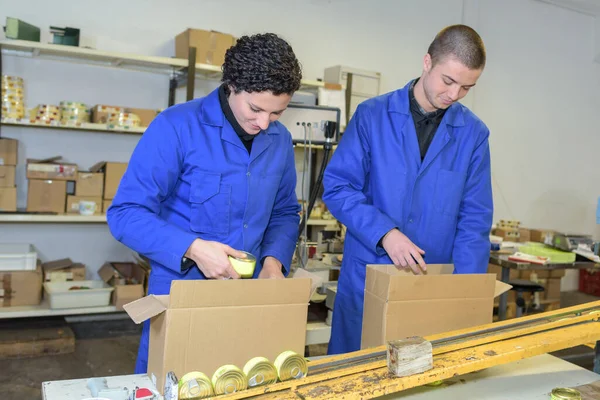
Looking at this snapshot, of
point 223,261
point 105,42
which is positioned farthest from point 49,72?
point 223,261

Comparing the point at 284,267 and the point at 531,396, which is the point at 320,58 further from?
the point at 531,396

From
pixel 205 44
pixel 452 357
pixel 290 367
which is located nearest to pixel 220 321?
pixel 290 367

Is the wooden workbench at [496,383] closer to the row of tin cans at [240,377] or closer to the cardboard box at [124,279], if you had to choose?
the row of tin cans at [240,377]

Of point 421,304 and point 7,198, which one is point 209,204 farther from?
point 7,198

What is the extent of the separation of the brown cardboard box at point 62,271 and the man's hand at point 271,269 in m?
2.63

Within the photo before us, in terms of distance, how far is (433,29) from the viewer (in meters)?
5.32

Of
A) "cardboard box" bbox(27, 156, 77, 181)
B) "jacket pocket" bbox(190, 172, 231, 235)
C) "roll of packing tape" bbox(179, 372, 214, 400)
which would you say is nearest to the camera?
"roll of packing tape" bbox(179, 372, 214, 400)

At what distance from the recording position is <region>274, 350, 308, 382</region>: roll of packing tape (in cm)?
112

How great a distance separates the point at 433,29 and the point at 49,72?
334 centimetres

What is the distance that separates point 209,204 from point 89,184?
2.41 metres

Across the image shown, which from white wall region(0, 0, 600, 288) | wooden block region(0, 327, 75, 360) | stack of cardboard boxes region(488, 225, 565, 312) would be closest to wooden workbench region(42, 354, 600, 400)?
wooden block region(0, 327, 75, 360)

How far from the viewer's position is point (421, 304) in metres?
1.45

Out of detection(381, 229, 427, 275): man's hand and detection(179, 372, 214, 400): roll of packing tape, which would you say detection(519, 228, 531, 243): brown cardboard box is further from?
detection(179, 372, 214, 400): roll of packing tape

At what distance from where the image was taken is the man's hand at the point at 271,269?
153 cm
